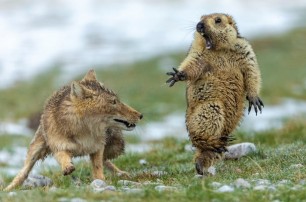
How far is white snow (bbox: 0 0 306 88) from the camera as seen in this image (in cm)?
4203

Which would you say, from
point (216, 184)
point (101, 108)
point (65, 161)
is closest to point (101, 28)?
point (101, 108)

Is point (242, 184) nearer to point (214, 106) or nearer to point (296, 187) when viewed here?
point (296, 187)

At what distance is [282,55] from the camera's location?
1497 inches

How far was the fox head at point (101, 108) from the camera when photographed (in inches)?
411

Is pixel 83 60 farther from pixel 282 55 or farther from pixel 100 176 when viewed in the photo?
pixel 100 176

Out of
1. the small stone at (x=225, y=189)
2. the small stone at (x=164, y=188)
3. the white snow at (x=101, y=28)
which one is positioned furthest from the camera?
the white snow at (x=101, y=28)

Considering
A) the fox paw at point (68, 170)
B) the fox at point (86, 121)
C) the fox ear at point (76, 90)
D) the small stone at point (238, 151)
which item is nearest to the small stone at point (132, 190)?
the fox paw at point (68, 170)

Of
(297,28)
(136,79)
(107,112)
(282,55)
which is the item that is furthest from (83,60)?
(107,112)

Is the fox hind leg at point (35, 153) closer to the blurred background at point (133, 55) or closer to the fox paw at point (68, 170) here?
the fox paw at point (68, 170)

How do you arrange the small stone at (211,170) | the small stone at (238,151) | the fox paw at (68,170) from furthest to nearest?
the small stone at (238,151)
the small stone at (211,170)
the fox paw at (68,170)

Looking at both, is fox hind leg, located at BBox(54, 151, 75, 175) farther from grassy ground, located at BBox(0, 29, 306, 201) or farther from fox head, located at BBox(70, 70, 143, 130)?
fox head, located at BBox(70, 70, 143, 130)

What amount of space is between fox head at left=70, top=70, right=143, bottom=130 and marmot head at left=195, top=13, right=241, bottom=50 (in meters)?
1.45

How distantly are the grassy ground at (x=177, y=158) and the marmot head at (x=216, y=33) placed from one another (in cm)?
119

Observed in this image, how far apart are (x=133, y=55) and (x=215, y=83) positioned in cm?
3246
